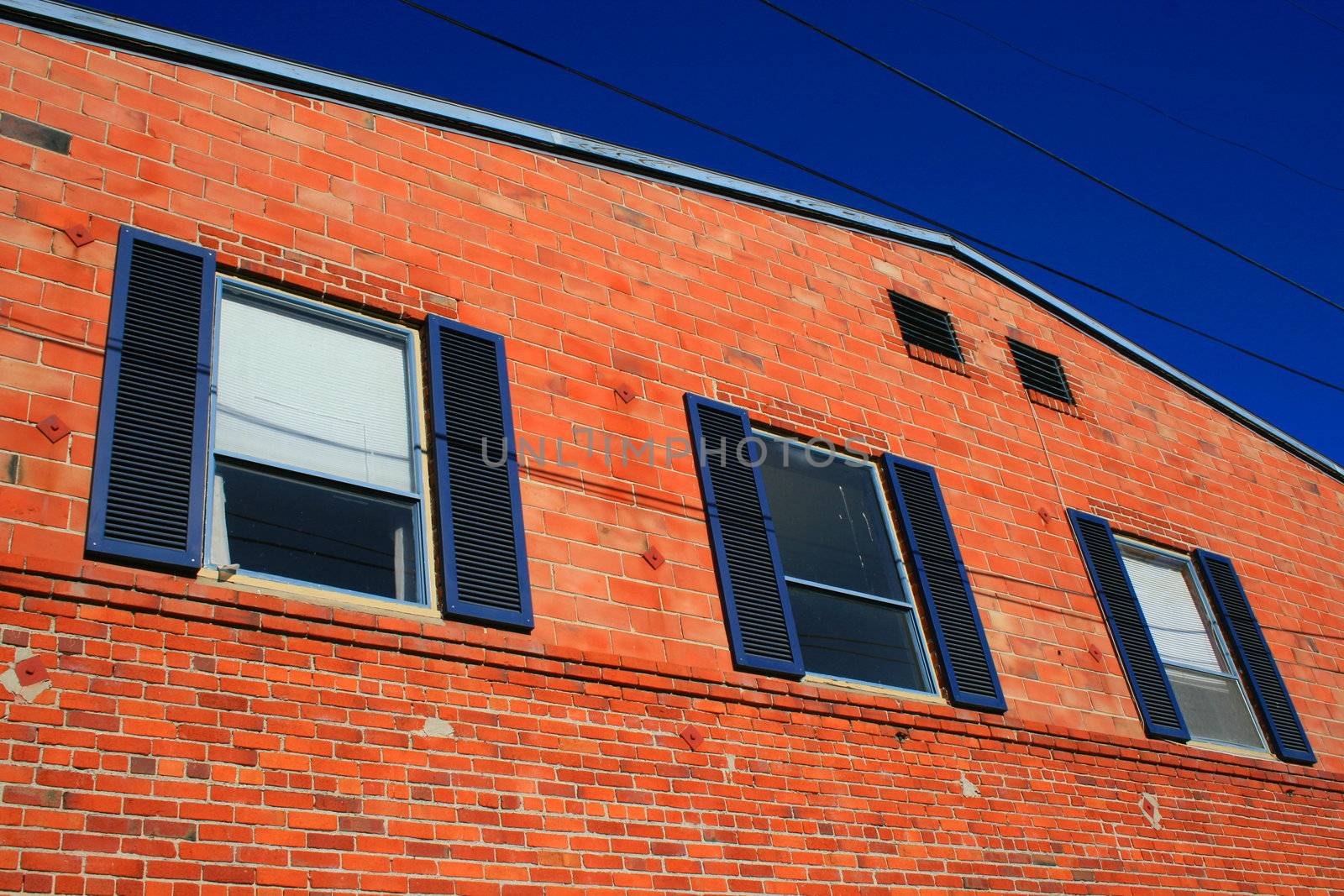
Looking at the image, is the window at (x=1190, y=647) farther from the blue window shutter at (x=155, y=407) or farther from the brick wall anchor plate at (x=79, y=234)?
the brick wall anchor plate at (x=79, y=234)

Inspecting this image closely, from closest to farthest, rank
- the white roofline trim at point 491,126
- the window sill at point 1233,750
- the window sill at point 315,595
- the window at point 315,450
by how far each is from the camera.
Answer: the window sill at point 315,595 → the window at point 315,450 → the white roofline trim at point 491,126 → the window sill at point 1233,750

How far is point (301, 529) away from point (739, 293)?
4.13 metres

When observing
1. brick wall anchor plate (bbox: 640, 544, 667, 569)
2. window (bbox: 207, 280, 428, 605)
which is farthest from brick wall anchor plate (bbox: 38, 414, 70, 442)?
brick wall anchor plate (bbox: 640, 544, 667, 569)

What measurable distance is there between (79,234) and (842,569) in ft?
16.5

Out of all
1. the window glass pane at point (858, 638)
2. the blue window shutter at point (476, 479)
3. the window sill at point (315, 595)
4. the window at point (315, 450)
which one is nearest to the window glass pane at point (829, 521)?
the window glass pane at point (858, 638)

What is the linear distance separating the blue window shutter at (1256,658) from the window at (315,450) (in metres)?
7.22

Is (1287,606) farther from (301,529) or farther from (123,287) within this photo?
(123,287)

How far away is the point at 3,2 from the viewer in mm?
7195

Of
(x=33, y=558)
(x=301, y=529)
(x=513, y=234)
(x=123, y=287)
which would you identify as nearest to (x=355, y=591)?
Answer: (x=301, y=529)

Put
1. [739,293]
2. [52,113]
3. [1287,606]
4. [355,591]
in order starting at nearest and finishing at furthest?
[355,591], [52,113], [739,293], [1287,606]

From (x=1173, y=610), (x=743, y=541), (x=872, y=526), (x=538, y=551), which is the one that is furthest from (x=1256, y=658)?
(x=538, y=551)

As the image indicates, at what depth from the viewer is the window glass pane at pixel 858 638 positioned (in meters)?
8.21

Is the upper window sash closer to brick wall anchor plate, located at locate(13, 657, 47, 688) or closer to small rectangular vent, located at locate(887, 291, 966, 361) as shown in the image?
small rectangular vent, located at locate(887, 291, 966, 361)

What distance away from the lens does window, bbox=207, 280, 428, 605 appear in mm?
6488
